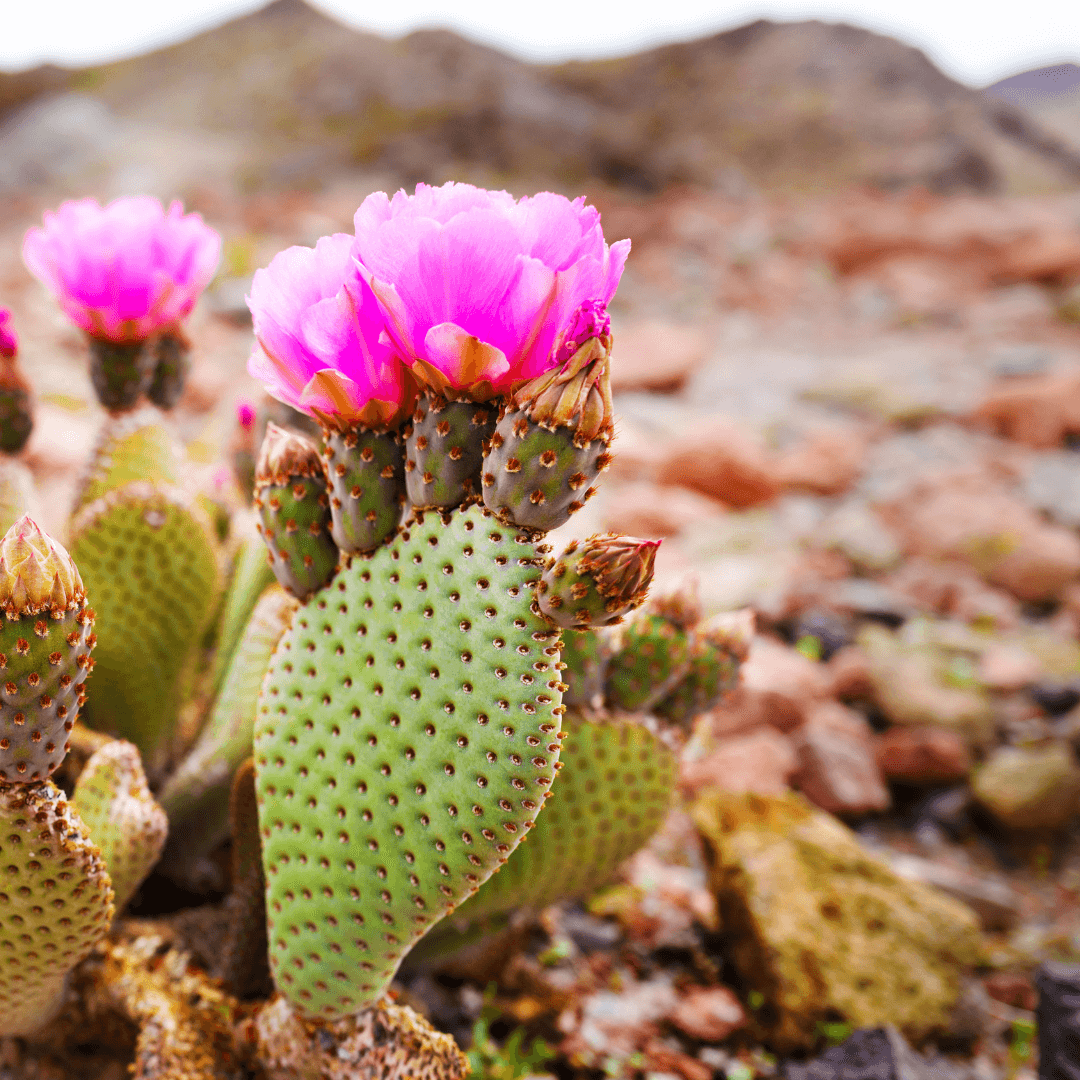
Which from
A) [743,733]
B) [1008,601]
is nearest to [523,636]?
[743,733]

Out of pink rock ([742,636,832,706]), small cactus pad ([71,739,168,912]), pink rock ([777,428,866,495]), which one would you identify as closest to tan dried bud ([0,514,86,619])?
small cactus pad ([71,739,168,912])

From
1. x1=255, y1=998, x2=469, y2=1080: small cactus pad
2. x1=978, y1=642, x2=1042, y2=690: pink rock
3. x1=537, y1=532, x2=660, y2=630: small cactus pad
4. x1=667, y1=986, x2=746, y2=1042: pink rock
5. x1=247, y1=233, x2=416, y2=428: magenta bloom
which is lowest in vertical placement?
x1=978, y1=642, x2=1042, y2=690: pink rock

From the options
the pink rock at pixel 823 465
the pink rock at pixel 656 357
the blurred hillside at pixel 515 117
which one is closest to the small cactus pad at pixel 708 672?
the pink rock at pixel 823 465

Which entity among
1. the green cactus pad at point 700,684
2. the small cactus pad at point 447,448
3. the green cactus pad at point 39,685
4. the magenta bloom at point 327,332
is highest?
the magenta bloom at point 327,332

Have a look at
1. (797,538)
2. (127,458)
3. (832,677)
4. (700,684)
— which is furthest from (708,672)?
(797,538)

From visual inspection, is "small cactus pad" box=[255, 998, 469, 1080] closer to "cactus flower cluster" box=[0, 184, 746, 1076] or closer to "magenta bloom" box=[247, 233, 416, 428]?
"cactus flower cluster" box=[0, 184, 746, 1076]

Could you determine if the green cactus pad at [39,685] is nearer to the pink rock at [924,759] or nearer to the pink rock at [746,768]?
the pink rock at [746,768]

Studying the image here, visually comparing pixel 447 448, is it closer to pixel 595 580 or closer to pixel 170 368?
pixel 595 580
